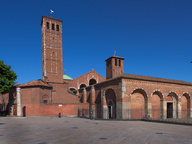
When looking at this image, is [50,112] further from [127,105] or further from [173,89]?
[173,89]

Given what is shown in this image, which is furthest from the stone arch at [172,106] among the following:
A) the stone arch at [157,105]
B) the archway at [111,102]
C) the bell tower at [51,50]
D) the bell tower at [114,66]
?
the bell tower at [51,50]

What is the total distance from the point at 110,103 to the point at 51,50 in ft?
56.8

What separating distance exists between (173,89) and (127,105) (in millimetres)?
9772

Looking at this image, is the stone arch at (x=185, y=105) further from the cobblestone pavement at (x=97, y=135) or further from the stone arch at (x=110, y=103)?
the cobblestone pavement at (x=97, y=135)

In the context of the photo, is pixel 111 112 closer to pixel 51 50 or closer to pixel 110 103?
pixel 110 103

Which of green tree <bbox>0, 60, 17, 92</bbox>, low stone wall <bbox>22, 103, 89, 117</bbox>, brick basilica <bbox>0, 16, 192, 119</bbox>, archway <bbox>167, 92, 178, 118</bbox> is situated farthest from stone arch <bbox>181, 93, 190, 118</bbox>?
green tree <bbox>0, 60, 17, 92</bbox>

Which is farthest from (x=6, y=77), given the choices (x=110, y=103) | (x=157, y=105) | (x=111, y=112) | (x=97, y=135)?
(x=157, y=105)

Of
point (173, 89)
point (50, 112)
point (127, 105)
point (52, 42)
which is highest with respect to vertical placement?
point (52, 42)

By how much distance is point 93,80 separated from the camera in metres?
40.7

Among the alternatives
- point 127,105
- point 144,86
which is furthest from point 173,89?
point 127,105

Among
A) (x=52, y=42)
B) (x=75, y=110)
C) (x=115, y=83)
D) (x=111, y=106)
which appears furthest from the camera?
(x=52, y=42)

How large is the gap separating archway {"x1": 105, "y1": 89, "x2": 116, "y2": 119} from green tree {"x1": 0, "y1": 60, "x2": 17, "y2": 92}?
671 inches

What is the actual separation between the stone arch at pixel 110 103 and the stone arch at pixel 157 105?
5696mm

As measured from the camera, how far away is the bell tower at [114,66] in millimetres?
39812
